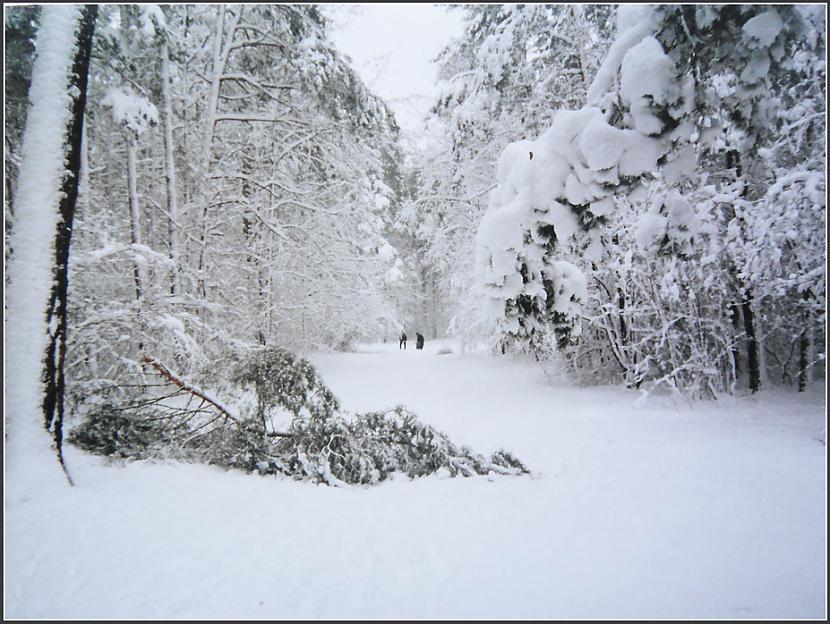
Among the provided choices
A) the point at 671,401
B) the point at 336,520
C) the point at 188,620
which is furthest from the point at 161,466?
the point at 671,401

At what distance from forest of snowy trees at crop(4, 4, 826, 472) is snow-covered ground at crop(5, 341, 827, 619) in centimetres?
132

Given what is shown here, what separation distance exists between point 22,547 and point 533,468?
4.38 meters

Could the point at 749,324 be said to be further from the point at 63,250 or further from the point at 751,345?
the point at 63,250

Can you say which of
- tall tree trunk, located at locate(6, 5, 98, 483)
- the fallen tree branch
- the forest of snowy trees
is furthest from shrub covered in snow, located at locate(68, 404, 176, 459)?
tall tree trunk, located at locate(6, 5, 98, 483)

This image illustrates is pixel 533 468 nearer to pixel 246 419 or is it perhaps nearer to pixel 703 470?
pixel 703 470

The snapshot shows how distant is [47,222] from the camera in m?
3.14

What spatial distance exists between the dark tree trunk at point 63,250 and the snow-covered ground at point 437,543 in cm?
61

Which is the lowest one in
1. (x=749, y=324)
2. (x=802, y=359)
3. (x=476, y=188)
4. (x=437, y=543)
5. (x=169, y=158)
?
(x=437, y=543)

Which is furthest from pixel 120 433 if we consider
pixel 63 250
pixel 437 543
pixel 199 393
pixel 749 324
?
pixel 749 324

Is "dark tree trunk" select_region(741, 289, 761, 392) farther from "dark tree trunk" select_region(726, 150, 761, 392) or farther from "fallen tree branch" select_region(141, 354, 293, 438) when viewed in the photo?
"fallen tree branch" select_region(141, 354, 293, 438)

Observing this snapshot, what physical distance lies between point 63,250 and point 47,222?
244 millimetres

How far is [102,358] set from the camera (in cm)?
523

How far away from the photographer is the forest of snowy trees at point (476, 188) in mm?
2596

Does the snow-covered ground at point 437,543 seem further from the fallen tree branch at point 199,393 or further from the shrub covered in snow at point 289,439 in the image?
the fallen tree branch at point 199,393
